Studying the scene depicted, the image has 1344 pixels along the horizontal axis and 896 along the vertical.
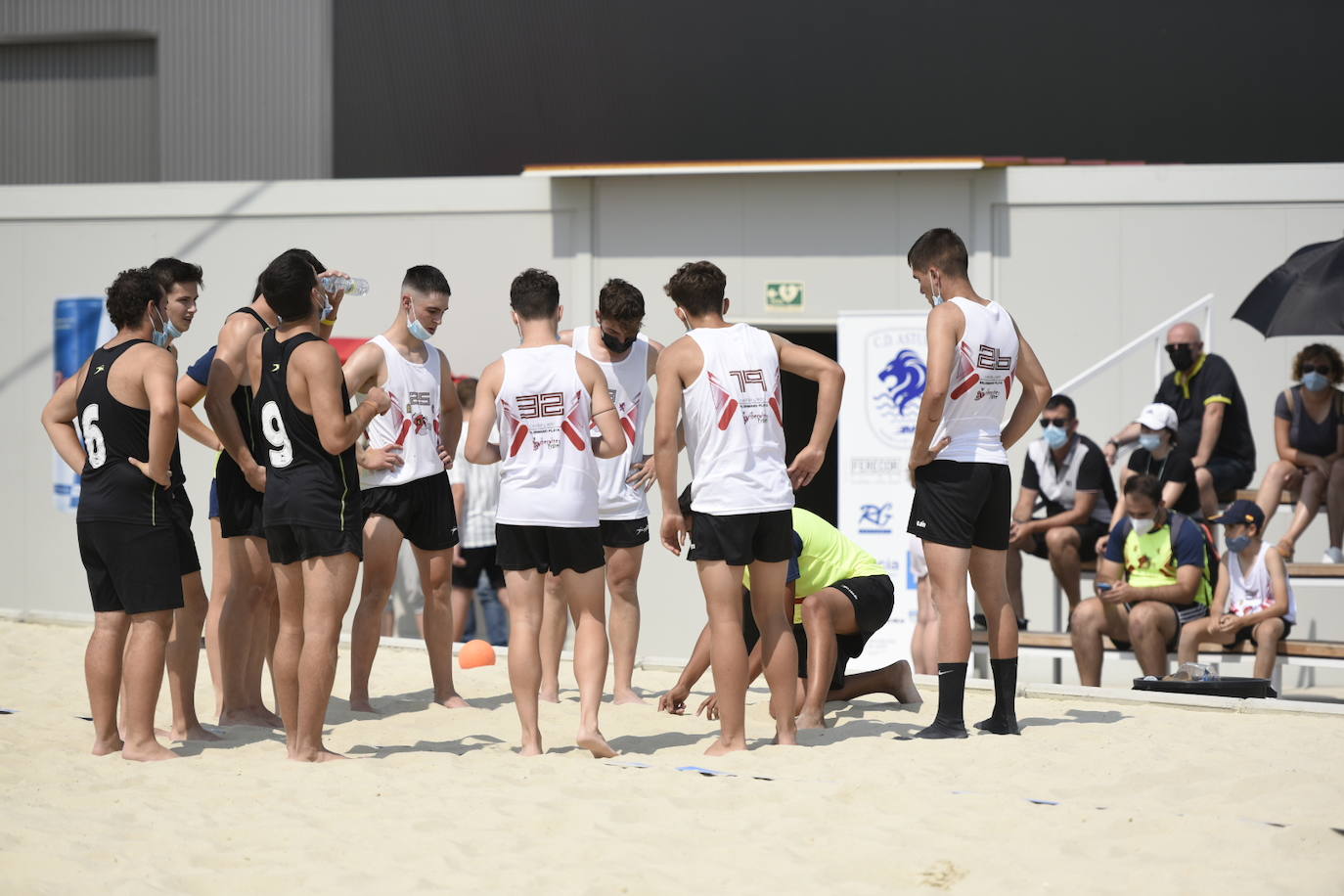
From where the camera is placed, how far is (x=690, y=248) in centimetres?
1077

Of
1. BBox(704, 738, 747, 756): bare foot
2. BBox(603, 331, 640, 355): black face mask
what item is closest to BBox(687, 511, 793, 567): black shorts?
BBox(704, 738, 747, 756): bare foot

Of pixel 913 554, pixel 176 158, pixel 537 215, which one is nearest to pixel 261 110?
pixel 176 158

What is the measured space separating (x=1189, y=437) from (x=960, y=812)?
5308 millimetres

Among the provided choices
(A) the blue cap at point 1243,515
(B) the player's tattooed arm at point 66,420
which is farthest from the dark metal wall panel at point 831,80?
(B) the player's tattooed arm at point 66,420

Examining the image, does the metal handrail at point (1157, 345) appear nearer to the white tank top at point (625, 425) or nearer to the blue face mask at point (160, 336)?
the white tank top at point (625, 425)

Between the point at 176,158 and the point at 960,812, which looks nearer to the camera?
the point at 960,812

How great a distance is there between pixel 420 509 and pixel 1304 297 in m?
5.25

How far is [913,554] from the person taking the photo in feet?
26.7

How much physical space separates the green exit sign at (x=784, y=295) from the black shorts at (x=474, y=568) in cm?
276

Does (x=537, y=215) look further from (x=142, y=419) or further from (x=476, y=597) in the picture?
(x=142, y=419)

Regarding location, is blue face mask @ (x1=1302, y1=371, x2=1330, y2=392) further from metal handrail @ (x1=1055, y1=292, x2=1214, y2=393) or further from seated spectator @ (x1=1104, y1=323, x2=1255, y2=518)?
metal handrail @ (x1=1055, y1=292, x2=1214, y2=393)

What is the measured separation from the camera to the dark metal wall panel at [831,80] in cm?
1323

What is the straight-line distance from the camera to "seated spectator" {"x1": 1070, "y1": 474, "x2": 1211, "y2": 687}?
7.55 meters

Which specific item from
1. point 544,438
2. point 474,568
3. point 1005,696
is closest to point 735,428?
point 544,438
